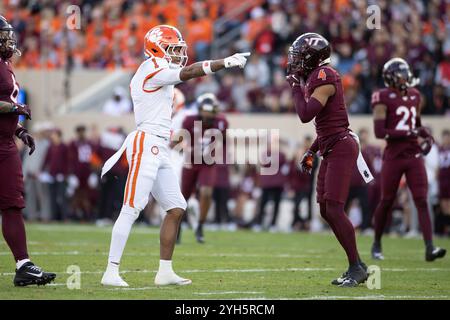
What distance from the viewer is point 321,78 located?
7.88 meters

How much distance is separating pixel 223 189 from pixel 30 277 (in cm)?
1030

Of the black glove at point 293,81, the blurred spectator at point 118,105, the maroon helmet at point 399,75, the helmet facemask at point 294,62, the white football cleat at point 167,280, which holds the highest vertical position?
the blurred spectator at point 118,105

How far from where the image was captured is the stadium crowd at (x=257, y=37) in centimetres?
1803

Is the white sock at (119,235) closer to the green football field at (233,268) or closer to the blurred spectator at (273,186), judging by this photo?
the green football field at (233,268)

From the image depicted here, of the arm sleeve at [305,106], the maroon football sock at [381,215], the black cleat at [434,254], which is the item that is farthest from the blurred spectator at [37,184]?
the arm sleeve at [305,106]

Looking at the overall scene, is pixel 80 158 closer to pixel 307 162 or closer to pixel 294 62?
pixel 307 162

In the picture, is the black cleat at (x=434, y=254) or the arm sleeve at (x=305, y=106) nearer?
the arm sleeve at (x=305, y=106)

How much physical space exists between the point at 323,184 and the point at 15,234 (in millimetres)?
2645

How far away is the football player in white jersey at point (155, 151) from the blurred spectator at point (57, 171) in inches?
446

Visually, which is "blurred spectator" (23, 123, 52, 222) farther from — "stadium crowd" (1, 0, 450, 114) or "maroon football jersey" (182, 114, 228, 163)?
"maroon football jersey" (182, 114, 228, 163)
